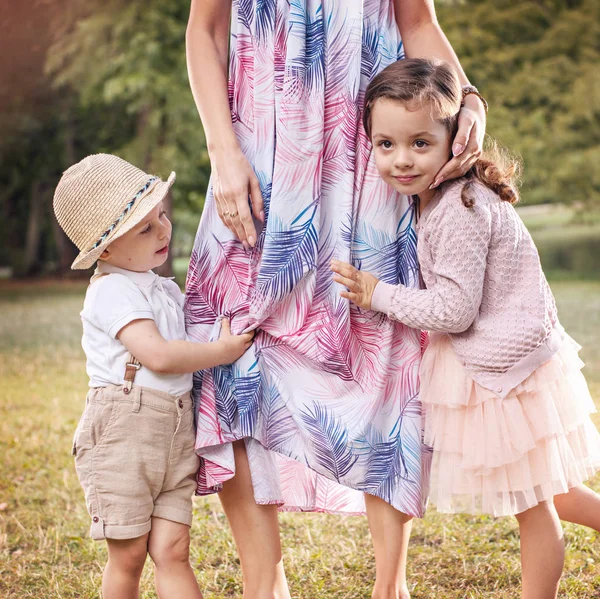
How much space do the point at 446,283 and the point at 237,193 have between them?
490mm

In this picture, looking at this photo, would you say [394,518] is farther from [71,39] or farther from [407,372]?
[71,39]

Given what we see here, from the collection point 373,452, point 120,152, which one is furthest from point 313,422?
point 120,152

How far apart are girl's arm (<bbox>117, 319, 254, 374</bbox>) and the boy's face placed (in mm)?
165

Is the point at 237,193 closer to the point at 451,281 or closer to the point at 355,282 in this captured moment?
the point at 355,282

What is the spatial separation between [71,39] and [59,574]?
33.6 feet

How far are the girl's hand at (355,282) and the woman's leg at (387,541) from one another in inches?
18.2

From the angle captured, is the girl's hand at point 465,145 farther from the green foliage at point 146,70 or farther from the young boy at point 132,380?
the green foliage at point 146,70

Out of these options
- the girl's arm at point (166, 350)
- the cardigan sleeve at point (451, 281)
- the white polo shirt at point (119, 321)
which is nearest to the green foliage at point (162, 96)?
the white polo shirt at point (119, 321)

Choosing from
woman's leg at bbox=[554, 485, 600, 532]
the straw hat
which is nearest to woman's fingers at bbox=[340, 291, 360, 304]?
the straw hat

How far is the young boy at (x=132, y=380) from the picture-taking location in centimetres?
193

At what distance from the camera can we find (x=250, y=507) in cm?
200

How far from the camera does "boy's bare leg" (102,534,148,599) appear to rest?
1.98 m

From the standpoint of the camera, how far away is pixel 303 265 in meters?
1.92

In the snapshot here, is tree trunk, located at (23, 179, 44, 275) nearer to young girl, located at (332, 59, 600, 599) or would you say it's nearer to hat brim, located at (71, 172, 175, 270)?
hat brim, located at (71, 172, 175, 270)
